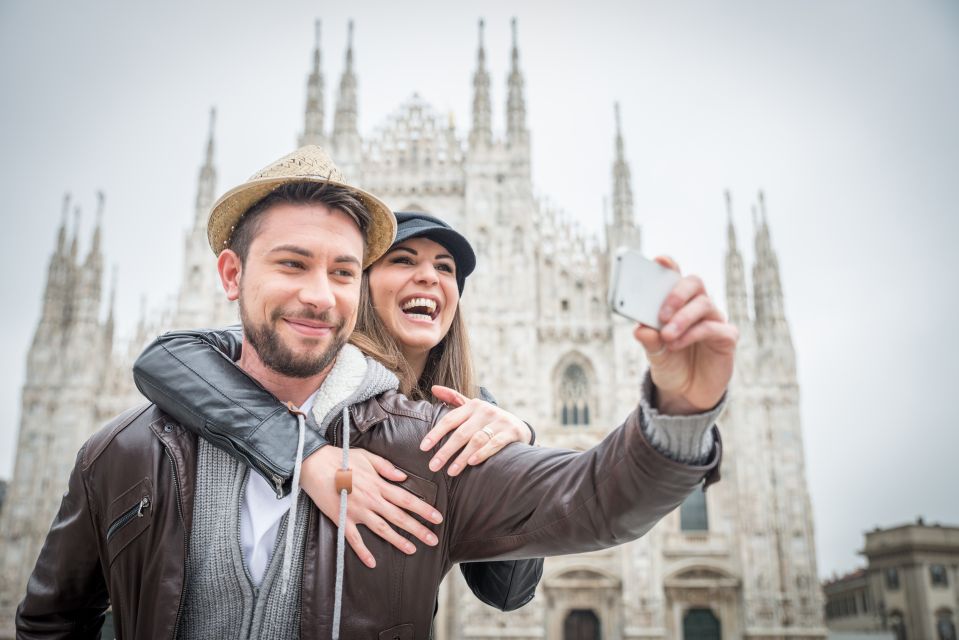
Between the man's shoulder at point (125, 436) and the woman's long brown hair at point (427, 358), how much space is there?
1.84 feet

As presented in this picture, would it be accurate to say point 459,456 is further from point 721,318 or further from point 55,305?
point 55,305

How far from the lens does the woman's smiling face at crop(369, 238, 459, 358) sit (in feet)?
7.61

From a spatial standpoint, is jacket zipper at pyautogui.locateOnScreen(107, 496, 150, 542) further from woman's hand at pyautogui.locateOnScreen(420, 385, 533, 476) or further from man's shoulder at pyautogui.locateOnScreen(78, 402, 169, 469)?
woman's hand at pyautogui.locateOnScreen(420, 385, 533, 476)

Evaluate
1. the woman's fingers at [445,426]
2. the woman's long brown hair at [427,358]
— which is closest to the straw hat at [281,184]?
the woman's long brown hair at [427,358]

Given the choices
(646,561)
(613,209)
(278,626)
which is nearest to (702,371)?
(278,626)

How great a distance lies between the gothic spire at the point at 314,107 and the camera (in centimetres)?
2202

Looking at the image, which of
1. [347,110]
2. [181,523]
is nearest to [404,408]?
[181,523]

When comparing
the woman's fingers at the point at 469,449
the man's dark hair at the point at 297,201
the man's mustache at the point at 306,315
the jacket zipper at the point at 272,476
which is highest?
the man's dark hair at the point at 297,201

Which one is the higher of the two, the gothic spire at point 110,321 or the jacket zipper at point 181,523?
the gothic spire at point 110,321

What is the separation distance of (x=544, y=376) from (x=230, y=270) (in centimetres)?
1865

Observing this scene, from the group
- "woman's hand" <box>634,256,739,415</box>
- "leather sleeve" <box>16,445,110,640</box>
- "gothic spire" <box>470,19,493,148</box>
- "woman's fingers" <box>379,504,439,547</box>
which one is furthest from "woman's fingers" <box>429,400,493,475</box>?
"gothic spire" <box>470,19,493,148</box>

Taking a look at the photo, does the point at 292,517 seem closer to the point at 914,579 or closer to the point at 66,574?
the point at 66,574

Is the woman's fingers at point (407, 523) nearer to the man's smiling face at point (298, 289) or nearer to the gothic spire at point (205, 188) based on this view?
Answer: the man's smiling face at point (298, 289)

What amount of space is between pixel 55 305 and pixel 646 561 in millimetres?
16842
